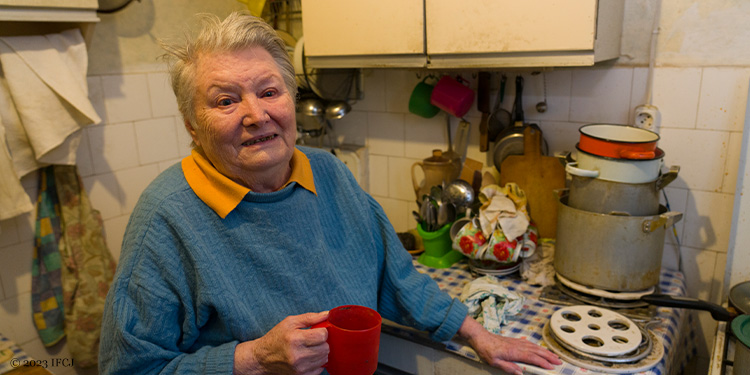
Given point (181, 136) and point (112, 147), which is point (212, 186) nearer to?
point (112, 147)

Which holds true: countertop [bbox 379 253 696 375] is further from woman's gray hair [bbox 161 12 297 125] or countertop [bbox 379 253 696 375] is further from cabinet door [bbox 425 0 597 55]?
woman's gray hair [bbox 161 12 297 125]

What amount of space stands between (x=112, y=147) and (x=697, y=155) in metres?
1.82

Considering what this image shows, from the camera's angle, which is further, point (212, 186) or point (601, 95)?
point (601, 95)

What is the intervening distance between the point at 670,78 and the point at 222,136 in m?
1.21

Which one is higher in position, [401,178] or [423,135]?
[423,135]

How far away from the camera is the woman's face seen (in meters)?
0.96

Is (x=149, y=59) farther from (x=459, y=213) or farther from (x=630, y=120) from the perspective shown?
(x=630, y=120)

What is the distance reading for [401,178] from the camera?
199 centimetres

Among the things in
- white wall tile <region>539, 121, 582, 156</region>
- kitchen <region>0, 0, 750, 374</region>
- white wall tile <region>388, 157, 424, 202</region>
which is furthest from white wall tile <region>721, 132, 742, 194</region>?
white wall tile <region>388, 157, 424, 202</region>

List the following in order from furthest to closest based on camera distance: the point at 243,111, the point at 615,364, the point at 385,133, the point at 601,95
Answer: the point at 385,133 < the point at 601,95 < the point at 615,364 < the point at 243,111

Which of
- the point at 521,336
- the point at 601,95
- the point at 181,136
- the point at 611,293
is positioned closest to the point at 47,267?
the point at 181,136

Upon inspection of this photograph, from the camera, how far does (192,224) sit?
982 millimetres

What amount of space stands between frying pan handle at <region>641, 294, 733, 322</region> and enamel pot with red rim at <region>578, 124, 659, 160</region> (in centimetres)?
34

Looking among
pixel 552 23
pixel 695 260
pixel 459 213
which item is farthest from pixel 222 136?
pixel 695 260
